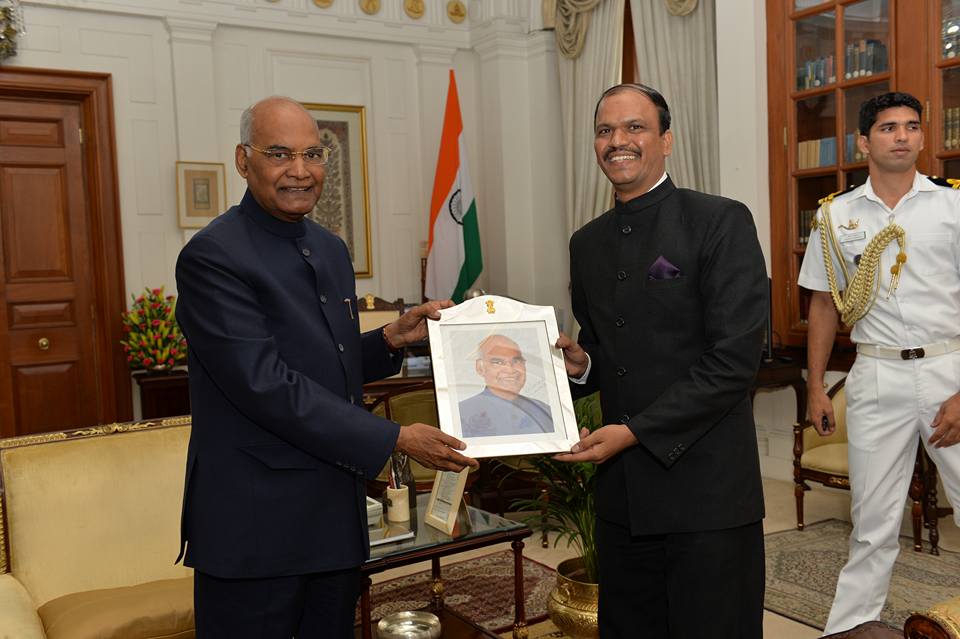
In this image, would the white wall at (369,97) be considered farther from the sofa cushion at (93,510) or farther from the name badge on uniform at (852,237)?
the name badge on uniform at (852,237)

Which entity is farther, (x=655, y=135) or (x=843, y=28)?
(x=843, y=28)

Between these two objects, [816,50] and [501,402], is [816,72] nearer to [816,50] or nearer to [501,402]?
[816,50]

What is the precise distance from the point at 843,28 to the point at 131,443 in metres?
3.97

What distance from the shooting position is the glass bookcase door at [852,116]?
454cm

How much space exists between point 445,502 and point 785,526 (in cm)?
223

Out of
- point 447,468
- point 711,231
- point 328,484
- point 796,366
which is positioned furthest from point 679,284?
point 796,366

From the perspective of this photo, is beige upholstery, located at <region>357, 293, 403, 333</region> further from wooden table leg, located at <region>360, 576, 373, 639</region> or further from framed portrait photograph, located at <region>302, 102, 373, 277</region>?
wooden table leg, located at <region>360, 576, 373, 639</region>

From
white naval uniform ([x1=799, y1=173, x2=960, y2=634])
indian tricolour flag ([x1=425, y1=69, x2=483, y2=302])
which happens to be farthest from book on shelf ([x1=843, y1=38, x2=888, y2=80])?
indian tricolour flag ([x1=425, y1=69, x2=483, y2=302])

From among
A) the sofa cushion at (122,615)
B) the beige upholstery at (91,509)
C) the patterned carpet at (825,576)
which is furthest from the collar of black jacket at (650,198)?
the patterned carpet at (825,576)

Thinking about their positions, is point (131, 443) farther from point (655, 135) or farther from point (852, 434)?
point (852, 434)

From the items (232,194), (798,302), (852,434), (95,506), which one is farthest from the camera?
(232,194)

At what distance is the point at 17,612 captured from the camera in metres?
2.39

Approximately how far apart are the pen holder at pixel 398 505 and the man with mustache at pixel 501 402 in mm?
1094

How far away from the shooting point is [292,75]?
21.5 feet
